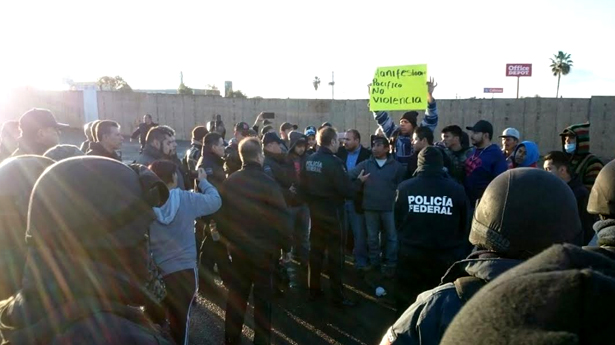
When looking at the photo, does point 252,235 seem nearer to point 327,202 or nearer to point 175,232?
point 175,232

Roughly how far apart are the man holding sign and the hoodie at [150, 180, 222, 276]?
3.74m

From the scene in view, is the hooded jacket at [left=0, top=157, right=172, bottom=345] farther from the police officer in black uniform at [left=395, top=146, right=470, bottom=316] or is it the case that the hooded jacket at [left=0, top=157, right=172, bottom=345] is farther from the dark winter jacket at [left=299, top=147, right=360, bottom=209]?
the dark winter jacket at [left=299, top=147, right=360, bottom=209]

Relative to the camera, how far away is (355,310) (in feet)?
18.2

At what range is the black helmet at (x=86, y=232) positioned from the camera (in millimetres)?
1389

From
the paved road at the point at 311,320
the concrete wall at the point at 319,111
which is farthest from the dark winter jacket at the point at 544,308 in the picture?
the concrete wall at the point at 319,111

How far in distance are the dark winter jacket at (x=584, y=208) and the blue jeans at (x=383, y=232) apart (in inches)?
99.2

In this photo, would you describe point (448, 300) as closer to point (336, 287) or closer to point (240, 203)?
point (240, 203)

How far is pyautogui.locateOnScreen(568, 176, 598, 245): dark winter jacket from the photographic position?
14.8 ft

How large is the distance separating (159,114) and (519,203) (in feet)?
99.3

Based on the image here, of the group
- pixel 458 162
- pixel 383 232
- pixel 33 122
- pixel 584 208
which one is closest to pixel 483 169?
pixel 458 162

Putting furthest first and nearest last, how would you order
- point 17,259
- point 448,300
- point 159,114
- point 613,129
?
1. point 159,114
2. point 613,129
3. point 17,259
4. point 448,300

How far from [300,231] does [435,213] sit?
332 cm

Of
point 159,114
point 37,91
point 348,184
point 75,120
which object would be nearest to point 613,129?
point 348,184

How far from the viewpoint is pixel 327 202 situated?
5.69m
